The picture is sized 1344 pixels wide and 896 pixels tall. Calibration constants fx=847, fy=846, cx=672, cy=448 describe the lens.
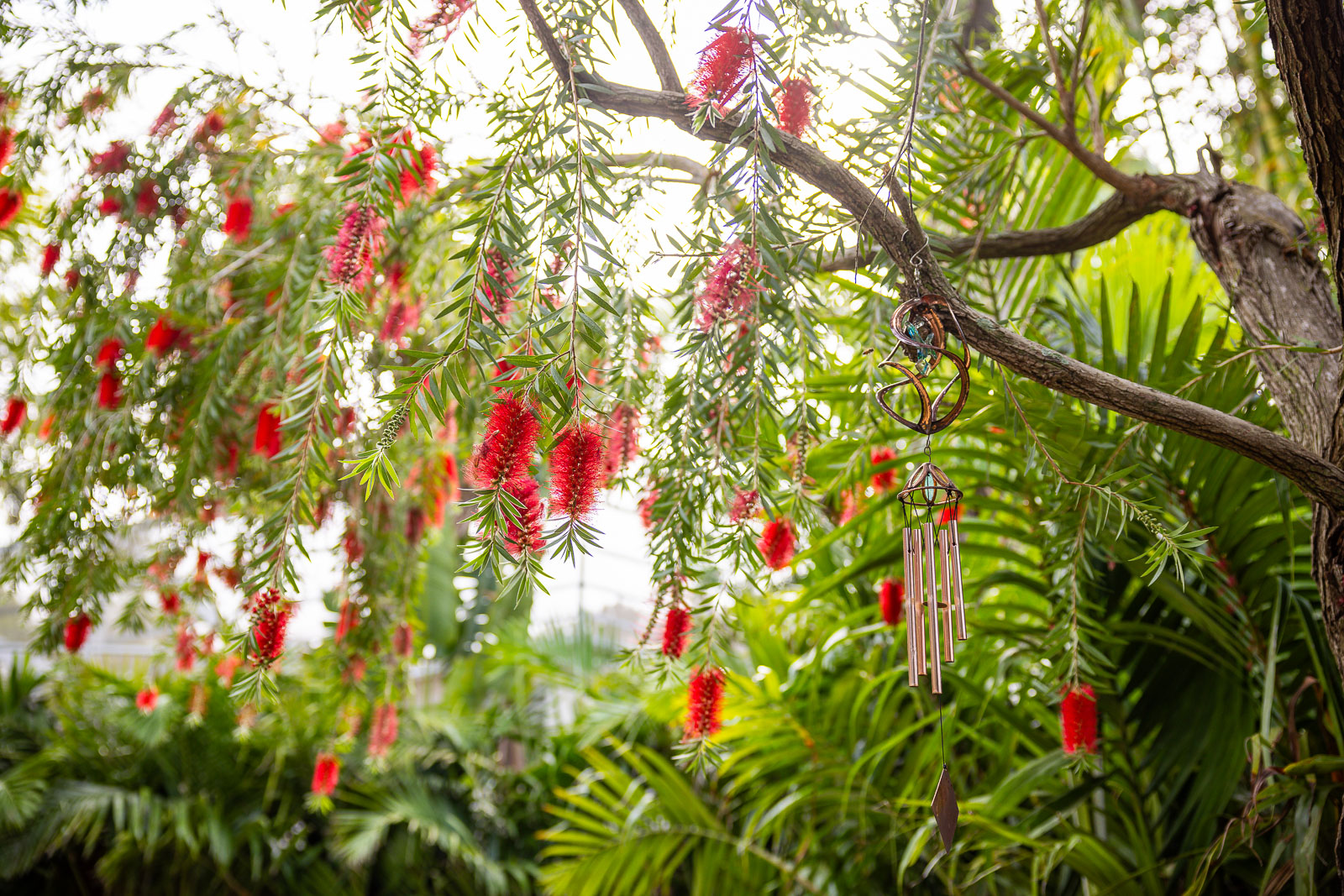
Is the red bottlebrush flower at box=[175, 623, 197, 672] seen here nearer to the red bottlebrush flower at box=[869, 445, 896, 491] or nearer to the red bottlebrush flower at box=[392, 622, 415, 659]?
the red bottlebrush flower at box=[392, 622, 415, 659]

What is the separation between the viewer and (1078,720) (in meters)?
0.92

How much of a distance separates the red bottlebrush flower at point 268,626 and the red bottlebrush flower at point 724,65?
581mm

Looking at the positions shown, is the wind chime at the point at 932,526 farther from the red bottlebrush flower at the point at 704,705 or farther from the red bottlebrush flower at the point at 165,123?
the red bottlebrush flower at the point at 165,123

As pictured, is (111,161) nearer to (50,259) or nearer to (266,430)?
(50,259)

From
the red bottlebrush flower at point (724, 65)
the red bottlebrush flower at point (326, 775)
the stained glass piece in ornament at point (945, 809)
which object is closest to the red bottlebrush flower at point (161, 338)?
the red bottlebrush flower at point (326, 775)

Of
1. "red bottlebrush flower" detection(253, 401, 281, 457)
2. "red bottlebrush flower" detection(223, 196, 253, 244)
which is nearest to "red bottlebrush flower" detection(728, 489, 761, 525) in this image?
"red bottlebrush flower" detection(253, 401, 281, 457)

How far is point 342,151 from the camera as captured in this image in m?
1.24

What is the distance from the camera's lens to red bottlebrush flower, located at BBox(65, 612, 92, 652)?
52.4 inches

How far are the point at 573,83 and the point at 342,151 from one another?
0.71m

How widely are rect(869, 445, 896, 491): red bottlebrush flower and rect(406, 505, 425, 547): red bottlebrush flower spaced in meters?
0.80

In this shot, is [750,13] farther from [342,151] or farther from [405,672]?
[405,672]

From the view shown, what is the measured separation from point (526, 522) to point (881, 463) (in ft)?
2.43

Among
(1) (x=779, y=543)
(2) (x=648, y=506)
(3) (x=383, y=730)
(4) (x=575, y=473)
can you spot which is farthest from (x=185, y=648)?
(4) (x=575, y=473)

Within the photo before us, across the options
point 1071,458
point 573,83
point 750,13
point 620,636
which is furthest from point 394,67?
point 620,636
